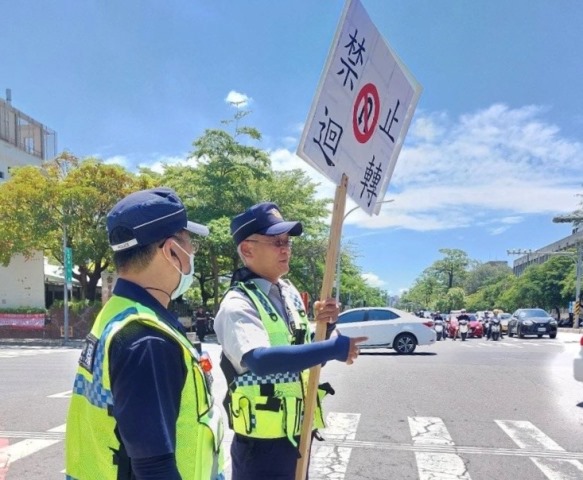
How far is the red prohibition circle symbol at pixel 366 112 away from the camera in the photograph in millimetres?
2428

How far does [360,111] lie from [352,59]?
24cm

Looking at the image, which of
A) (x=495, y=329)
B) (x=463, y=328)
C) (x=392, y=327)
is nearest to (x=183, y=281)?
(x=392, y=327)

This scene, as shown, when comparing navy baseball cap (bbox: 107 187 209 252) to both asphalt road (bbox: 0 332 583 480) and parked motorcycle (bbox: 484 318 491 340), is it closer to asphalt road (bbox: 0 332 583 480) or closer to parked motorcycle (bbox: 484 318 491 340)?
asphalt road (bbox: 0 332 583 480)

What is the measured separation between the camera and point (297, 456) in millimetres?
2246

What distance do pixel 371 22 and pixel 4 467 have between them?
4.76 m

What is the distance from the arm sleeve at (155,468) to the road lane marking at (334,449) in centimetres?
349

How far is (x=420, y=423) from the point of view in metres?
6.52

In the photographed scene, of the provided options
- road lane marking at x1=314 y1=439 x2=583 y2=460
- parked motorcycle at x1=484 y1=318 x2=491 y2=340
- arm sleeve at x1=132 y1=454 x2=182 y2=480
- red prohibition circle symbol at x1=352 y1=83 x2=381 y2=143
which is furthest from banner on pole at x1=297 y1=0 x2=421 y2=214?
parked motorcycle at x1=484 y1=318 x2=491 y2=340

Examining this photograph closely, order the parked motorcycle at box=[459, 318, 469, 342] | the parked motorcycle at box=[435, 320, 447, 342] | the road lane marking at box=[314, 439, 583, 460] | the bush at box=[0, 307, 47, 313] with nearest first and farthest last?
the road lane marking at box=[314, 439, 583, 460] < the bush at box=[0, 307, 47, 313] < the parked motorcycle at box=[459, 318, 469, 342] < the parked motorcycle at box=[435, 320, 447, 342]

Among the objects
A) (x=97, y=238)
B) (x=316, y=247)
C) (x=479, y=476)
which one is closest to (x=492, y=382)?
(x=479, y=476)

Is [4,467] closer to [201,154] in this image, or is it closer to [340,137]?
[340,137]

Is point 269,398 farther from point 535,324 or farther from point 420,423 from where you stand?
point 535,324

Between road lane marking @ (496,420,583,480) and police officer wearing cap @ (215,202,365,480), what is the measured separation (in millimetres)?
3499

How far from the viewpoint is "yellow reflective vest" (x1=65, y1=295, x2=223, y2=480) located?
4.52 ft
